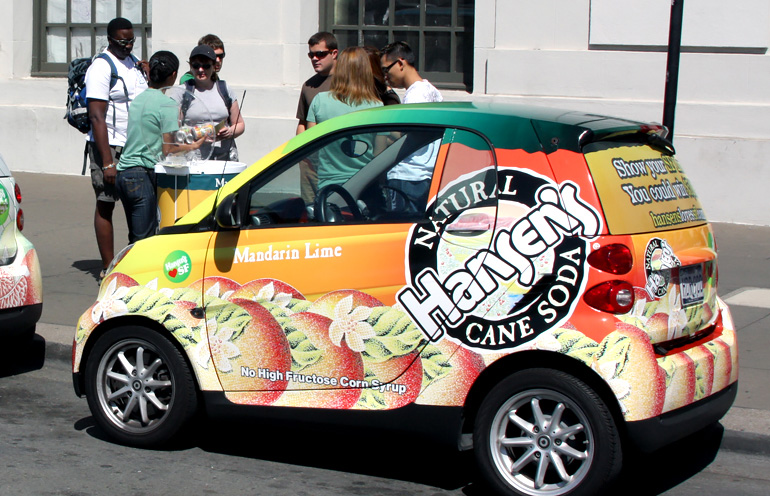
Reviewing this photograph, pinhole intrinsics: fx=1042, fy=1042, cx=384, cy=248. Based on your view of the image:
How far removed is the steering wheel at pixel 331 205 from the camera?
4609 mm

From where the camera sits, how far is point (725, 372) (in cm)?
445

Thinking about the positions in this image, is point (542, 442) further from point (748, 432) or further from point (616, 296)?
point (748, 432)

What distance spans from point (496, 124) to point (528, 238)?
1.72 feet

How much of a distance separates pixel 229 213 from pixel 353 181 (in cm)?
58

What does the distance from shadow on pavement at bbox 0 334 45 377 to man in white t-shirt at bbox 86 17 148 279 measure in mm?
1213

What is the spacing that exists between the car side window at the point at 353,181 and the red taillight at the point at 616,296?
82 centimetres

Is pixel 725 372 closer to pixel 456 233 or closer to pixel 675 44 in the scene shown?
pixel 456 233

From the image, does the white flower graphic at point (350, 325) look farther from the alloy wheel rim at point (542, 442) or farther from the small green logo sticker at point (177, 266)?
the small green logo sticker at point (177, 266)

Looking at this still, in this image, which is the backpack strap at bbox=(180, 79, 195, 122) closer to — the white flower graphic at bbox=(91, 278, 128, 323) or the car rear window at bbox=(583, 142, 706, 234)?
the white flower graphic at bbox=(91, 278, 128, 323)

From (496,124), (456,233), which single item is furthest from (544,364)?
(496,124)

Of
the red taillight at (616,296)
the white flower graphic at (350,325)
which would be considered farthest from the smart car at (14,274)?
the red taillight at (616,296)

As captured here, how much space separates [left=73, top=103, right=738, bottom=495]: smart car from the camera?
13.4 feet

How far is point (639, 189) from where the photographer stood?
4273 millimetres

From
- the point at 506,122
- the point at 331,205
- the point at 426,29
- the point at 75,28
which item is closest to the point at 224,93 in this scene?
the point at 331,205
